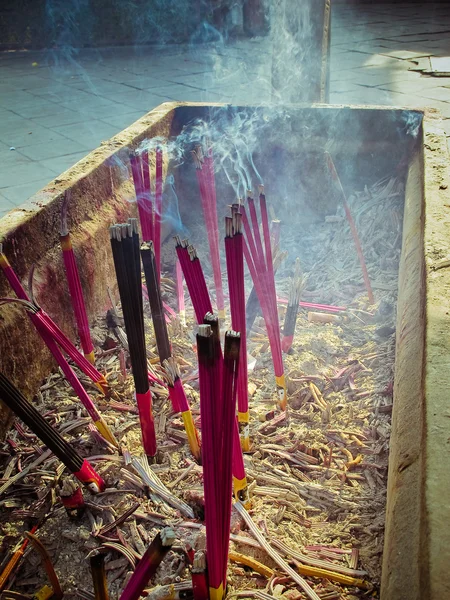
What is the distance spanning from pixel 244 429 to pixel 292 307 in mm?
667

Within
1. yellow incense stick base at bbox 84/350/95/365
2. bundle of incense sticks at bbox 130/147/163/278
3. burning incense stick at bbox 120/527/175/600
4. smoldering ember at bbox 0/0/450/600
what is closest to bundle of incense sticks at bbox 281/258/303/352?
smoldering ember at bbox 0/0/450/600

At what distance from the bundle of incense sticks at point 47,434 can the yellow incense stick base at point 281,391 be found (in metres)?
0.68

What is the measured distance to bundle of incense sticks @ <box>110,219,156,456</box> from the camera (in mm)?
1342

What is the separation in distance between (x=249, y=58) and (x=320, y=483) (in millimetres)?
7306

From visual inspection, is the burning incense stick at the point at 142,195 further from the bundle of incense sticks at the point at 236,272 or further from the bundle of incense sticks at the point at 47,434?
the bundle of incense sticks at the point at 47,434

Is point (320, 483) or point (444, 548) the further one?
point (320, 483)

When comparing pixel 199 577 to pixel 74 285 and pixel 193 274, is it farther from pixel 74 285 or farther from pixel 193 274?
pixel 74 285

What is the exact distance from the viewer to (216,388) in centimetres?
102

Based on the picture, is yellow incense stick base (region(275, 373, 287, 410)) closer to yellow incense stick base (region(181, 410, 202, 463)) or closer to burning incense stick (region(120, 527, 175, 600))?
yellow incense stick base (region(181, 410, 202, 463))

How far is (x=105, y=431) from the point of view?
5.87 feet

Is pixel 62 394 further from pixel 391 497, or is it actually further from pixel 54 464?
pixel 391 497

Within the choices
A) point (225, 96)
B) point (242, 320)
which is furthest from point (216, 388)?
point (225, 96)

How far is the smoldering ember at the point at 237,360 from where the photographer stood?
1.17 meters

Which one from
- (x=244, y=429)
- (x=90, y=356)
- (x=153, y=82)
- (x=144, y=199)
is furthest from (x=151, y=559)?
(x=153, y=82)
